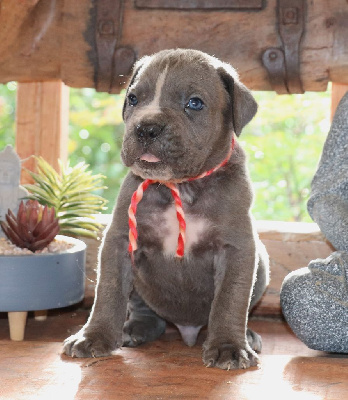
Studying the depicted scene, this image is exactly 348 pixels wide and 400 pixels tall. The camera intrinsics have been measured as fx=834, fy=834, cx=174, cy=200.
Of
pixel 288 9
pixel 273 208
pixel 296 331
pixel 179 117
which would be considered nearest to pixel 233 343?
pixel 296 331

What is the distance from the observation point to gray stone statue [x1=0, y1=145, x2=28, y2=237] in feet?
12.1

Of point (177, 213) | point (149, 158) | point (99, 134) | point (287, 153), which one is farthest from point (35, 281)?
point (99, 134)

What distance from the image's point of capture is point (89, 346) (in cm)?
295

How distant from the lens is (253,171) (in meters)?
6.43

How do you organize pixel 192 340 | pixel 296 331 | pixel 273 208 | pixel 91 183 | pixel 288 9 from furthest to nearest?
pixel 273 208, pixel 91 183, pixel 288 9, pixel 192 340, pixel 296 331

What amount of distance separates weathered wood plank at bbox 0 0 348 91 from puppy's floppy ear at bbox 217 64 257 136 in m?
0.80

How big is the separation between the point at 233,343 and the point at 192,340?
49 cm

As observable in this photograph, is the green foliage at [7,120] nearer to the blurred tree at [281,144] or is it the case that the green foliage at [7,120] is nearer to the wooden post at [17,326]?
the blurred tree at [281,144]

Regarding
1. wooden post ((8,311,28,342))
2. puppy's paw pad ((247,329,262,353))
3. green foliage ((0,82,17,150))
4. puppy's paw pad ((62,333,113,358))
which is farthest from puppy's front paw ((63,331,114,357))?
green foliage ((0,82,17,150))

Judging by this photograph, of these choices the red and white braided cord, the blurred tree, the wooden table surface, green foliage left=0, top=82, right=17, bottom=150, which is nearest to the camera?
the wooden table surface

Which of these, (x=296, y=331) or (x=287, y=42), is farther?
(x=287, y=42)

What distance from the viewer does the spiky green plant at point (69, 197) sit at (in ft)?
12.7

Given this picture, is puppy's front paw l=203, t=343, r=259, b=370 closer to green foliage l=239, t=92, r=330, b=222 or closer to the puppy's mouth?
the puppy's mouth

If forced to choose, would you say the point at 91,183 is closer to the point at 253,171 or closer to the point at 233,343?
the point at 233,343
